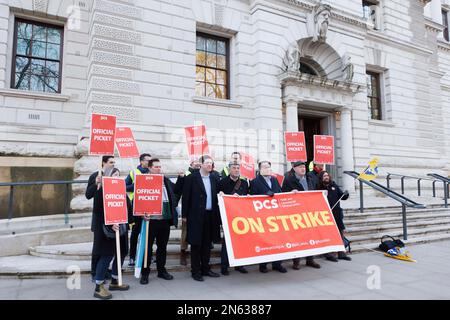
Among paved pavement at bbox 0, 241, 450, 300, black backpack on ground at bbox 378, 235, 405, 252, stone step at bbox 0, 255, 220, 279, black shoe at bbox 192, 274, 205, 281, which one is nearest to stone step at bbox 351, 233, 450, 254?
black backpack on ground at bbox 378, 235, 405, 252

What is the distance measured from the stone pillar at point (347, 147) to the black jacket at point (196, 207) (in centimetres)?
881

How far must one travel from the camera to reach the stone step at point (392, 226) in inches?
320

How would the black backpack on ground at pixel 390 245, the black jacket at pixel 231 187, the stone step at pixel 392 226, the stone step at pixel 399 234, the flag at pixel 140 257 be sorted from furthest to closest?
the stone step at pixel 392 226, the stone step at pixel 399 234, the black backpack on ground at pixel 390 245, the black jacket at pixel 231 187, the flag at pixel 140 257

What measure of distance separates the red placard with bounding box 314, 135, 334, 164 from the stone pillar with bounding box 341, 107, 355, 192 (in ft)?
18.3

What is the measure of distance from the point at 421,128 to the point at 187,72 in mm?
12850

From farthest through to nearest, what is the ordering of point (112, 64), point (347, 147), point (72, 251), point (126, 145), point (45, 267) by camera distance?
point (347, 147), point (112, 64), point (126, 145), point (72, 251), point (45, 267)

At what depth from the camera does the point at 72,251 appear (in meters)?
6.09

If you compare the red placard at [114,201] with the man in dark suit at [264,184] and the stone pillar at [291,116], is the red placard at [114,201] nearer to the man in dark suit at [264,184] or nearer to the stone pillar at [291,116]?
the man in dark suit at [264,184]

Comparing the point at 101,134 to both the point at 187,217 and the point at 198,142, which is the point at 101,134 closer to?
the point at 198,142

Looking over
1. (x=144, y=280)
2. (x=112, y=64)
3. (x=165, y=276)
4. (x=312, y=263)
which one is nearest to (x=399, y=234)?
(x=312, y=263)

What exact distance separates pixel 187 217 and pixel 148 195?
89cm

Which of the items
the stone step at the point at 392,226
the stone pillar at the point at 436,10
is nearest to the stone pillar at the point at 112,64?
the stone step at the point at 392,226

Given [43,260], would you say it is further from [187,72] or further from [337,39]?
[337,39]

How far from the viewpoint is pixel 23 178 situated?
9.13 m
